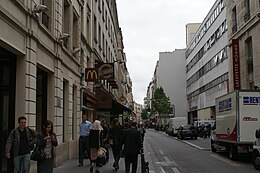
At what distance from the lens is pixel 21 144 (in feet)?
28.2

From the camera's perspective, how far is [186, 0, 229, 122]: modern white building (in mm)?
50406

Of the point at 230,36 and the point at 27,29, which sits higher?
the point at 230,36

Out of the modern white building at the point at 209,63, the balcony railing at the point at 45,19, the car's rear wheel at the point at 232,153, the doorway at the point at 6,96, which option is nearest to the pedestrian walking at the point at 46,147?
the doorway at the point at 6,96

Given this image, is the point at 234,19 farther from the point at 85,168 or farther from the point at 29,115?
the point at 29,115

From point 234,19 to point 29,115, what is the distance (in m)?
30.7

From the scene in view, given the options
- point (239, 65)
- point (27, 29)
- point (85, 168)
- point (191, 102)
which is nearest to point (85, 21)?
point (85, 168)

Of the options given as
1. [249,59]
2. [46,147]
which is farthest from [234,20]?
[46,147]

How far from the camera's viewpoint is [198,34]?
72.2 meters

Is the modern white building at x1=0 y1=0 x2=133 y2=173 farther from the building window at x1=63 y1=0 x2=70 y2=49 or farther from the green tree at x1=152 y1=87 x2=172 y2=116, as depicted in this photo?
the green tree at x1=152 y1=87 x2=172 y2=116

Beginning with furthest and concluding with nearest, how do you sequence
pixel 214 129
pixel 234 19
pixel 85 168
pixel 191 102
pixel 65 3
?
1. pixel 191 102
2. pixel 234 19
3. pixel 214 129
4. pixel 65 3
5. pixel 85 168

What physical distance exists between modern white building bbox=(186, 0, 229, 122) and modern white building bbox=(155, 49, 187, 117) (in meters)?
17.4

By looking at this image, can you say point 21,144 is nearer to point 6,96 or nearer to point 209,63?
point 6,96

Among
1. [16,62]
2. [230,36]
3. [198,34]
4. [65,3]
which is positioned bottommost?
[16,62]

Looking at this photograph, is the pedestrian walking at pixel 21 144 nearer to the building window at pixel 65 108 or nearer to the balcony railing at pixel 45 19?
the balcony railing at pixel 45 19
